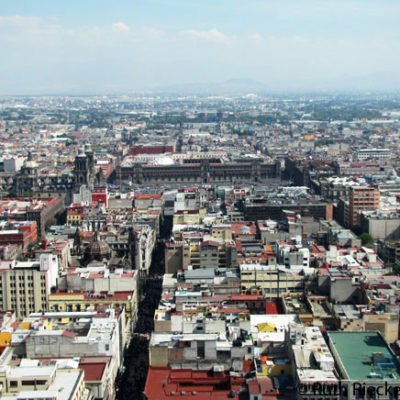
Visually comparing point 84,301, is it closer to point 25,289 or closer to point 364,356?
point 25,289

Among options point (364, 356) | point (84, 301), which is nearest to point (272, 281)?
point (84, 301)

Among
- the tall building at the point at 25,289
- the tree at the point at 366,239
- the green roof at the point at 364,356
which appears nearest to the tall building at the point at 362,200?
the tree at the point at 366,239

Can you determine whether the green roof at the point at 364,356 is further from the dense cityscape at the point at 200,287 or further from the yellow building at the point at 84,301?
the yellow building at the point at 84,301

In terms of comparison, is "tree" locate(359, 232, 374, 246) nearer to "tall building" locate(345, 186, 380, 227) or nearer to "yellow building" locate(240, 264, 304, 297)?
"tall building" locate(345, 186, 380, 227)

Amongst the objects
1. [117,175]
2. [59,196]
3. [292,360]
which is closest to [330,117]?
[117,175]

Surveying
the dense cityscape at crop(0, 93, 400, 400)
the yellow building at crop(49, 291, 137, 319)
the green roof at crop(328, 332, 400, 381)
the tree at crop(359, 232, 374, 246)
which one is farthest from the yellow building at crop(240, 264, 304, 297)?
the tree at crop(359, 232, 374, 246)

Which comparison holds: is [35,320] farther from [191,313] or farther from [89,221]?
[89,221]
